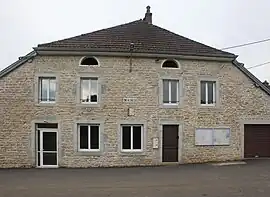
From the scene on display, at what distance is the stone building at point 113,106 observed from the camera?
2130 centimetres

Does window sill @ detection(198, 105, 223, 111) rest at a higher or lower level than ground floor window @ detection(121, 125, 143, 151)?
higher

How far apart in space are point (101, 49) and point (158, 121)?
203 inches

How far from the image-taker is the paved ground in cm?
1245

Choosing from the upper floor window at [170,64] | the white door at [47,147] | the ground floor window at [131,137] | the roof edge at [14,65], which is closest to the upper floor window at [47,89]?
the roof edge at [14,65]

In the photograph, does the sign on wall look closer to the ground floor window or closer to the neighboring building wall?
the neighboring building wall

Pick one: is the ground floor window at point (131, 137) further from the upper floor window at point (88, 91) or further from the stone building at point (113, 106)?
the upper floor window at point (88, 91)

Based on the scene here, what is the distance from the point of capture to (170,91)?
22.3 meters

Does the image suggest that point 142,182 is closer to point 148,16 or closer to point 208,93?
point 208,93

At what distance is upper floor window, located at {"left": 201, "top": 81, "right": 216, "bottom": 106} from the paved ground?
4.14m

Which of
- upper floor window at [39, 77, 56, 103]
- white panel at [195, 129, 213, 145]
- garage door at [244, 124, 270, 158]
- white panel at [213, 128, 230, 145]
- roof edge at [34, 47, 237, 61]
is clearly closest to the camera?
roof edge at [34, 47, 237, 61]

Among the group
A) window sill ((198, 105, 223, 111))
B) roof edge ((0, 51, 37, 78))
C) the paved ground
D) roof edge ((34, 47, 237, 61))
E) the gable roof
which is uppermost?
the gable roof

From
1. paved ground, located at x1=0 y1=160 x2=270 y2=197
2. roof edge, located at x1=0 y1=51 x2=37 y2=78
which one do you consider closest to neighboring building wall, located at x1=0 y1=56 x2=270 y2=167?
roof edge, located at x1=0 y1=51 x2=37 y2=78

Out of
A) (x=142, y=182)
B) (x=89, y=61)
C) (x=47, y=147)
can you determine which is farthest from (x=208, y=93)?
(x=47, y=147)

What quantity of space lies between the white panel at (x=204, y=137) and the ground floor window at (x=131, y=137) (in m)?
3.26
